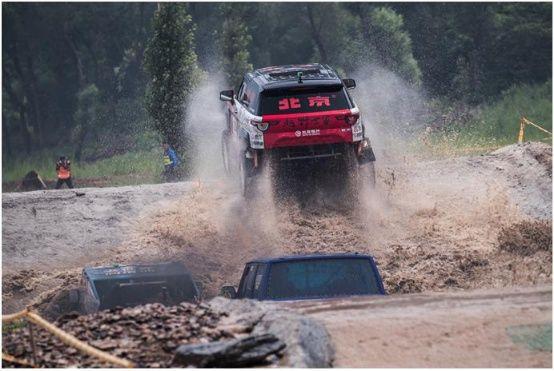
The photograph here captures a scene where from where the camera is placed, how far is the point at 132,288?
15.8 metres

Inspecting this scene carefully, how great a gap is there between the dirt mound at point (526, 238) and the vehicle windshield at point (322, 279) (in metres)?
5.78

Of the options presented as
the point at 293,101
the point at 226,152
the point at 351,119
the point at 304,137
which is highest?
the point at 293,101

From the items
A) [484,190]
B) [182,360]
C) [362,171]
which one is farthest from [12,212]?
[182,360]

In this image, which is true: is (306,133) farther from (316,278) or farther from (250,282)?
(316,278)

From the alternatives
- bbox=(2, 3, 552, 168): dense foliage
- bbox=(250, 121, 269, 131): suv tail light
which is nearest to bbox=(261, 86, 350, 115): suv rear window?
A: bbox=(250, 121, 269, 131): suv tail light

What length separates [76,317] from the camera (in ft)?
38.5

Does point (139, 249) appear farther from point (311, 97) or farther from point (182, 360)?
point (182, 360)

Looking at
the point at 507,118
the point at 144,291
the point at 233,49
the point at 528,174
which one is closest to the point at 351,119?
the point at 144,291

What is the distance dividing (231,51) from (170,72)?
37.2 ft

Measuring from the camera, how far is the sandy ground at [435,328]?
10.4 meters

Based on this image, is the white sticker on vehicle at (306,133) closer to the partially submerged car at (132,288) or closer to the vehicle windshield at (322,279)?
the partially submerged car at (132,288)

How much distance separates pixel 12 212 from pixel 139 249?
309 centimetres

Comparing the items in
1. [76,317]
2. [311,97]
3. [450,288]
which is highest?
[311,97]

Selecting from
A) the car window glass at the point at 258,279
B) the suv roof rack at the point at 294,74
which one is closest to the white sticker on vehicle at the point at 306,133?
the suv roof rack at the point at 294,74
